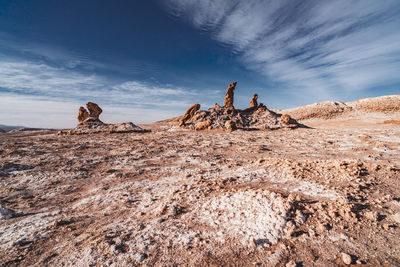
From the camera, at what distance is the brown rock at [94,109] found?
2269cm

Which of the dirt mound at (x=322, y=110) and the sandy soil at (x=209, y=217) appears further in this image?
the dirt mound at (x=322, y=110)

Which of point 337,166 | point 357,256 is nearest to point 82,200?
point 357,256

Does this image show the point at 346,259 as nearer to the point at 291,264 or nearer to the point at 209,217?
the point at 291,264

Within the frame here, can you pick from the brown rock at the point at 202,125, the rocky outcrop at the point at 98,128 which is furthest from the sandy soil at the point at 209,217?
the rocky outcrop at the point at 98,128

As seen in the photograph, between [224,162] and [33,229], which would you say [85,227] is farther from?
[224,162]

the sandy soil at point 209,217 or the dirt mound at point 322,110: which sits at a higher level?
the dirt mound at point 322,110

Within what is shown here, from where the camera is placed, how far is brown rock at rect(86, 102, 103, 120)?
22688 mm

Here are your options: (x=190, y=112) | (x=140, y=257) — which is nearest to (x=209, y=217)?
(x=140, y=257)

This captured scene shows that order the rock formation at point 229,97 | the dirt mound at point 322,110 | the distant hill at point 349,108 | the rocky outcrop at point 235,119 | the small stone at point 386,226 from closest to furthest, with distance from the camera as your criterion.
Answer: the small stone at point 386,226 → the rocky outcrop at point 235,119 → the rock formation at point 229,97 → the distant hill at point 349,108 → the dirt mound at point 322,110

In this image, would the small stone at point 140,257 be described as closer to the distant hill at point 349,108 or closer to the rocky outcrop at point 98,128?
the rocky outcrop at point 98,128

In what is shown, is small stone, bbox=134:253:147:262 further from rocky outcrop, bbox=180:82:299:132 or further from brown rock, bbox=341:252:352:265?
rocky outcrop, bbox=180:82:299:132

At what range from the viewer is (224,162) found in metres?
6.37

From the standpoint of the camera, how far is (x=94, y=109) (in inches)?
908

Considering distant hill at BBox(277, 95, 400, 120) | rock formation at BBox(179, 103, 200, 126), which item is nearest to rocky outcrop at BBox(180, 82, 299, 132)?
rock formation at BBox(179, 103, 200, 126)
